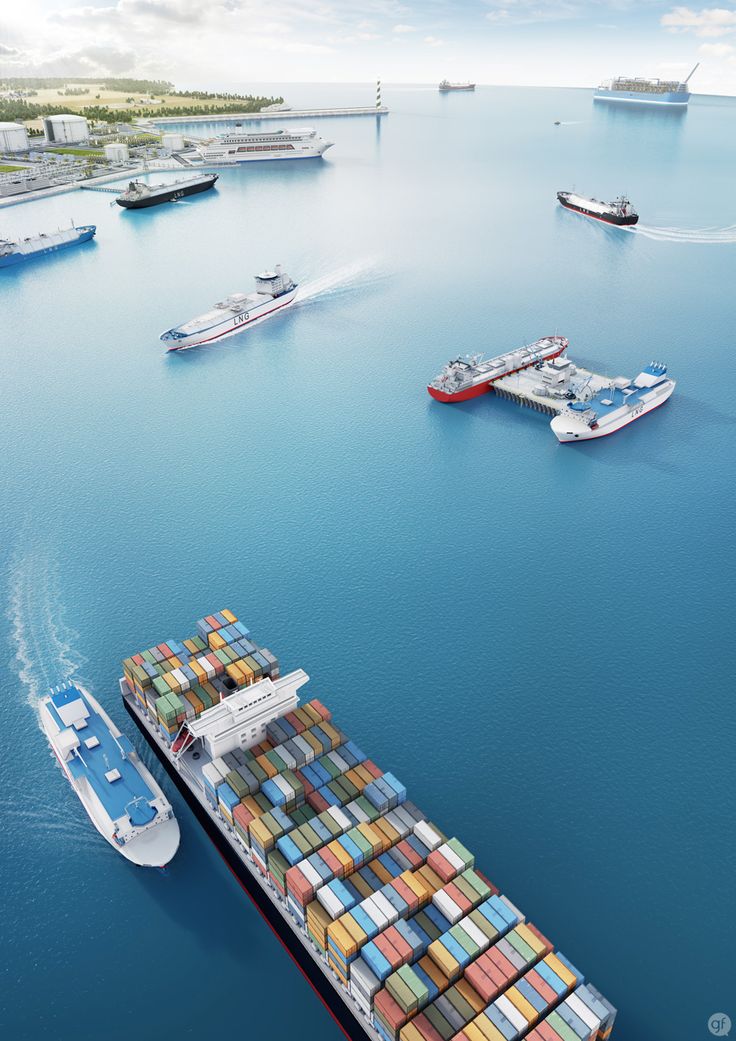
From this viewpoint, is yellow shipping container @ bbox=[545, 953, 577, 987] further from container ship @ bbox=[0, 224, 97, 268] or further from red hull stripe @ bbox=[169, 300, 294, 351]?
container ship @ bbox=[0, 224, 97, 268]

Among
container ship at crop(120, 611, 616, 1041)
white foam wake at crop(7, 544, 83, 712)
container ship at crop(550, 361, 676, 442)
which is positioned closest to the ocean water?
white foam wake at crop(7, 544, 83, 712)

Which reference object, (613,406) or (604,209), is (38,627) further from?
(604,209)

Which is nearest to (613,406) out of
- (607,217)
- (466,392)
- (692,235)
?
(466,392)

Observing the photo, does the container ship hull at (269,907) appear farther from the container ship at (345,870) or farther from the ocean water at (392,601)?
the ocean water at (392,601)

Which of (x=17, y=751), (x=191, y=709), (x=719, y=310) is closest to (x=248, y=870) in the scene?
(x=191, y=709)

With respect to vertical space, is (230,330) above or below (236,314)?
below

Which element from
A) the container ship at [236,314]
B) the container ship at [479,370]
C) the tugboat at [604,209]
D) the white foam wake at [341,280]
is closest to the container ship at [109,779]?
the container ship at [479,370]
